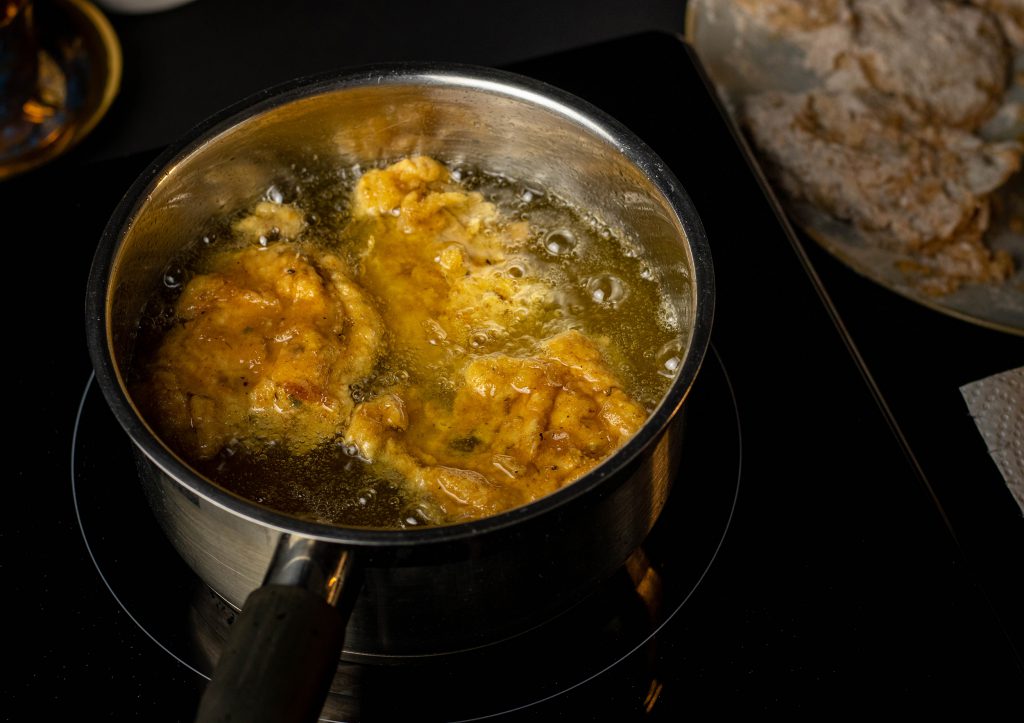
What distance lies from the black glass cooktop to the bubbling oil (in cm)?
11

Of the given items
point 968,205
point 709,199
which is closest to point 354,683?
point 709,199

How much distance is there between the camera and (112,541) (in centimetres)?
81

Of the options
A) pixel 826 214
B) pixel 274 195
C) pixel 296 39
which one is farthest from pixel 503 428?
pixel 296 39

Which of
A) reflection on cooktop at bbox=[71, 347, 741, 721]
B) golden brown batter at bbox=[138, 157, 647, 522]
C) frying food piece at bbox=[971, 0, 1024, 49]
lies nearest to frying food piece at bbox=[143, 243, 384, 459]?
golden brown batter at bbox=[138, 157, 647, 522]

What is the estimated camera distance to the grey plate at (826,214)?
3.55 feet

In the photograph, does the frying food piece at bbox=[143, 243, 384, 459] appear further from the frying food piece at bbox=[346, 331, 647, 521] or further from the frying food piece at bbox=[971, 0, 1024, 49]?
the frying food piece at bbox=[971, 0, 1024, 49]

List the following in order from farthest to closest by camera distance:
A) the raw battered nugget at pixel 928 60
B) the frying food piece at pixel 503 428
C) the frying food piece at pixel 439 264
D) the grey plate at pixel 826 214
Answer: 1. the raw battered nugget at pixel 928 60
2. the grey plate at pixel 826 214
3. the frying food piece at pixel 439 264
4. the frying food piece at pixel 503 428

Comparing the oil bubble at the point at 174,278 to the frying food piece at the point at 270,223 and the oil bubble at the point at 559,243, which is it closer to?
the frying food piece at the point at 270,223

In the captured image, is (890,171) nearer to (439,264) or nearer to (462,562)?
(439,264)

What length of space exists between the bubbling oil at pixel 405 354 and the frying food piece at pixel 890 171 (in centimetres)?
36

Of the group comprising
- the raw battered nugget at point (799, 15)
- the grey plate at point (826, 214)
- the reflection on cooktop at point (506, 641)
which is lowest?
the reflection on cooktop at point (506, 641)

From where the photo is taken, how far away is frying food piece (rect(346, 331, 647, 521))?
714mm

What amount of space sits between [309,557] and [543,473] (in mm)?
193

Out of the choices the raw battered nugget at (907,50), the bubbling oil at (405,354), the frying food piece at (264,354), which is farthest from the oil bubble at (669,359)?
the raw battered nugget at (907,50)
